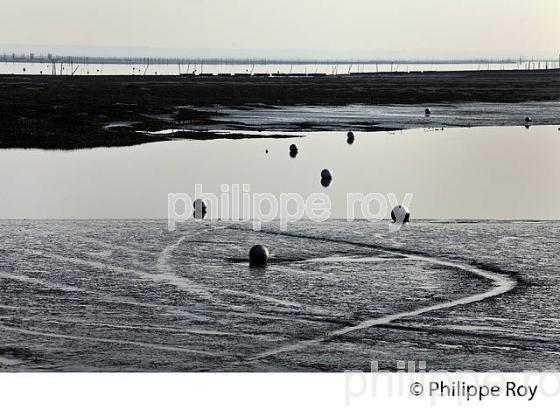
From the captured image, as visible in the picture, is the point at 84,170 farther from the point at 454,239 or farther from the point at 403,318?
the point at 403,318

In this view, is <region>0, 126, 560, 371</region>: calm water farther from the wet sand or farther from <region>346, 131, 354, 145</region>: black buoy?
<region>346, 131, 354, 145</region>: black buoy

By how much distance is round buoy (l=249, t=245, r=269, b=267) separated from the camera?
34.2m

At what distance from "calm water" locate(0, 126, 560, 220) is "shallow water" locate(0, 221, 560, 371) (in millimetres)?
5822

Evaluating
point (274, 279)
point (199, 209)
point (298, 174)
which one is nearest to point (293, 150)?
point (298, 174)

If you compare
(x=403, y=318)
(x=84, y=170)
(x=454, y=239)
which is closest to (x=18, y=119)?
(x=84, y=170)

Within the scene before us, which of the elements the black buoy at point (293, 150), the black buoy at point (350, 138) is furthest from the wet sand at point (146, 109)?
the black buoy at point (293, 150)

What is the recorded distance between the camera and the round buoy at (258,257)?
1348 inches

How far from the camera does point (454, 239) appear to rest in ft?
129

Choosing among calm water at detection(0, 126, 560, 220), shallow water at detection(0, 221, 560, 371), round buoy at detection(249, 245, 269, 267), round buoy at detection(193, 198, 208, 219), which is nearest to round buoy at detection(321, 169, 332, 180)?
calm water at detection(0, 126, 560, 220)

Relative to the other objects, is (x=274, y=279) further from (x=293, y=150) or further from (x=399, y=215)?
(x=293, y=150)

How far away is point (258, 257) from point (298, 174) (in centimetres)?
2677

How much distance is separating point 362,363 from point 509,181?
1497 inches

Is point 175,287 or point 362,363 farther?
point 175,287

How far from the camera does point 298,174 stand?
199 ft
